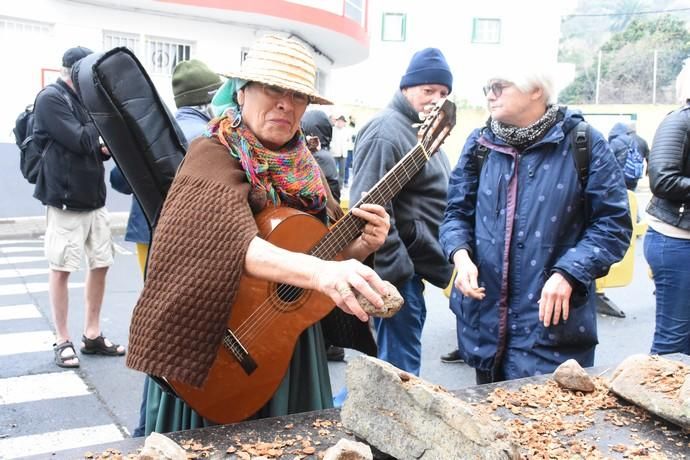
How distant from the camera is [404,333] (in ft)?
12.7

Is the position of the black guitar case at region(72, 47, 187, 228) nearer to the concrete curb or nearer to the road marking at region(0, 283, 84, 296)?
the road marking at region(0, 283, 84, 296)

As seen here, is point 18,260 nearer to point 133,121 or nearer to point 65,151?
point 65,151

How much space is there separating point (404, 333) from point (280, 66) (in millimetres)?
2195

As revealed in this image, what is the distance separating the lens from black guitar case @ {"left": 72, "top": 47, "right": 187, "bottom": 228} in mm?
2191

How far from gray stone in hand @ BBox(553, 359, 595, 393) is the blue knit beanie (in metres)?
2.09

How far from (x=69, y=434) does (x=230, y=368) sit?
232 cm

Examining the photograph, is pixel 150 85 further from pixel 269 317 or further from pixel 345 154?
pixel 345 154

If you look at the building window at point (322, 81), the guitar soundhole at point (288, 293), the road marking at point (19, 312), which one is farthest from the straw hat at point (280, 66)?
the building window at point (322, 81)

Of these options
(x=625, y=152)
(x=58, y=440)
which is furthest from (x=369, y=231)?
(x=625, y=152)

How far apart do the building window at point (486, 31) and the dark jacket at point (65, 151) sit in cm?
2758

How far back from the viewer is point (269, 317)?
2.09m

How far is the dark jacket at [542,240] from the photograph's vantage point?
2598 mm

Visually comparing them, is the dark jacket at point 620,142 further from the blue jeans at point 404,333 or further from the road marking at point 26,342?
the road marking at point 26,342

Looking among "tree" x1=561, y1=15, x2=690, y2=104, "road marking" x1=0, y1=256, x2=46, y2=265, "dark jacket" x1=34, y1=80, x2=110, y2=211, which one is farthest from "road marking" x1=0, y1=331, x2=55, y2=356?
"tree" x1=561, y1=15, x2=690, y2=104
